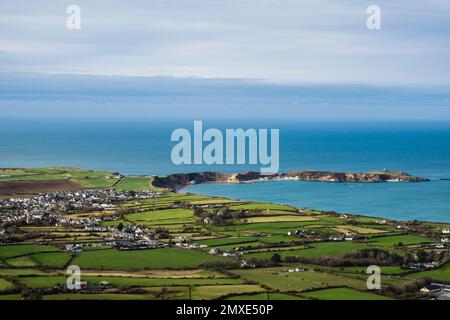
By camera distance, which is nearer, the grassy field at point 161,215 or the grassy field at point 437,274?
the grassy field at point 437,274

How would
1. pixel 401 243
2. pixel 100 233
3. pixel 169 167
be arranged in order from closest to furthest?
pixel 401 243
pixel 100 233
pixel 169 167

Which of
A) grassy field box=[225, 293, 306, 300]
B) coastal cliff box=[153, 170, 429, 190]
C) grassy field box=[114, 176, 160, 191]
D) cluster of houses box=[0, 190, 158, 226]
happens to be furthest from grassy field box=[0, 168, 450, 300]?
coastal cliff box=[153, 170, 429, 190]

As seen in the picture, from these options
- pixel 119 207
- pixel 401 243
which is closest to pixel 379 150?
pixel 119 207

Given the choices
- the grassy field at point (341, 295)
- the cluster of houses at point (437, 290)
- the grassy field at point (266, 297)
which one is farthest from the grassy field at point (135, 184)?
the cluster of houses at point (437, 290)

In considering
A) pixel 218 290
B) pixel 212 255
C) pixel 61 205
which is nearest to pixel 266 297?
pixel 218 290

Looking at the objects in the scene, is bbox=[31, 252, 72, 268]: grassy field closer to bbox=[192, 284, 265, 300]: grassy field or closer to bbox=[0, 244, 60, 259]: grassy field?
bbox=[0, 244, 60, 259]: grassy field

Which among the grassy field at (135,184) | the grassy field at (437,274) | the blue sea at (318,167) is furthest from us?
the grassy field at (135,184)

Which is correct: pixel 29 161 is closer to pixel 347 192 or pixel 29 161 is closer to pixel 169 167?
pixel 169 167

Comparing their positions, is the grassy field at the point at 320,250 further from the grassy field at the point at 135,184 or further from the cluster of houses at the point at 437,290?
the grassy field at the point at 135,184

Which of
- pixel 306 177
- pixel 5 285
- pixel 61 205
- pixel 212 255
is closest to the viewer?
pixel 5 285

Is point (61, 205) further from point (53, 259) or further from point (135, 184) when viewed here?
point (53, 259)

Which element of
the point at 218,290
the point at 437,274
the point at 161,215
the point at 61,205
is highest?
the point at 61,205
